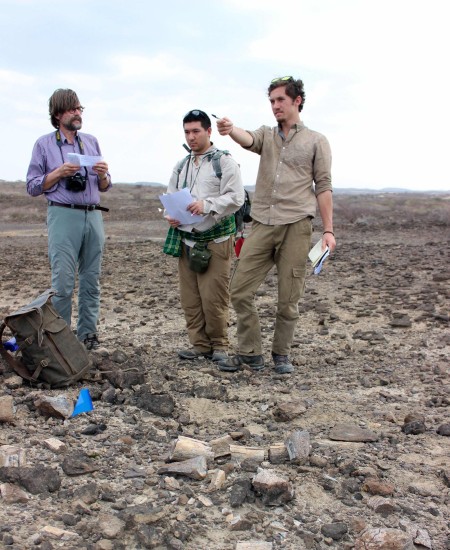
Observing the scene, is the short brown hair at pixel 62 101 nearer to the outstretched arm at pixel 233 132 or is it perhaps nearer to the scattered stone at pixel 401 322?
the outstretched arm at pixel 233 132

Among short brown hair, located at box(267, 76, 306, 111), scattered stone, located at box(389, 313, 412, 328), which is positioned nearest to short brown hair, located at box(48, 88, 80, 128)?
short brown hair, located at box(267, 76, 306, 111)

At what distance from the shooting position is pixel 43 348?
4.07 m

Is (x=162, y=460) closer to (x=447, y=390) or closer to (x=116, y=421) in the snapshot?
(x=116, y=421)

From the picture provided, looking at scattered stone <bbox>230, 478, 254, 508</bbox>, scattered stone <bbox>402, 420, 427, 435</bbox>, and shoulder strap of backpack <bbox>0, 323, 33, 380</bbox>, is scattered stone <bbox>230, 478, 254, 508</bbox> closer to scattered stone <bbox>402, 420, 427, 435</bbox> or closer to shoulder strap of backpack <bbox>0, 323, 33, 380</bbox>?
scattered stone <bbox>402, 420, 427, 435</bbox>

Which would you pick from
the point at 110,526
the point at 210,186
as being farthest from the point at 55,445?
the point at 210,186

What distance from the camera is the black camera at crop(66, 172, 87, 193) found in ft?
15.1

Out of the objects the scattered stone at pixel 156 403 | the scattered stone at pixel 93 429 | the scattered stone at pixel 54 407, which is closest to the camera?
the scattered stone at pixel 93 429

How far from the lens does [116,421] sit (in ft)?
12.1

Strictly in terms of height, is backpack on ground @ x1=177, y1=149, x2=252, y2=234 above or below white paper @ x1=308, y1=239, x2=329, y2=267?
above

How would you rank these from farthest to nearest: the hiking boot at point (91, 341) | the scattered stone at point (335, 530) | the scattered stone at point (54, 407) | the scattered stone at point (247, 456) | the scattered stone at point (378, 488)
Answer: the hiking boot at point (91, 341) < the scattered stone at point (54, 407) < the scattered stone at point (247, 456) < the scattered stone at point (378, 488) < the scattered stone at point (335, 530)

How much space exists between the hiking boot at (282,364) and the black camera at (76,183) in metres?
1.94

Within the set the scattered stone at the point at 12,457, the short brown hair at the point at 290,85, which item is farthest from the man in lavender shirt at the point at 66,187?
the scattered stone at the point at 12,457

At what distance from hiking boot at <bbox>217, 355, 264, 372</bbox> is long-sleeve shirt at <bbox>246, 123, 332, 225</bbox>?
3.53ft

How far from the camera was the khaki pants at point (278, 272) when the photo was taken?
15.1 ft
